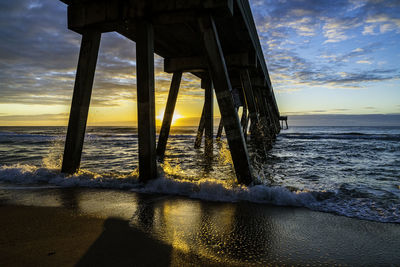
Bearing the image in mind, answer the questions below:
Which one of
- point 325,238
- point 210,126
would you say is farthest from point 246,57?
point 325,238

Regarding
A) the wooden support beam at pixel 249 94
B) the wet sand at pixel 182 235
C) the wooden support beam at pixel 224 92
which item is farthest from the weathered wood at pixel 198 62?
the wet sand at pixel 182 235

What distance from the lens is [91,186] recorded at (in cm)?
420

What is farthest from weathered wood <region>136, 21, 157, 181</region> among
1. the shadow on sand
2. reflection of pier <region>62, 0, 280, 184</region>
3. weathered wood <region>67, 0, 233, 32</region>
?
the shadow on sand

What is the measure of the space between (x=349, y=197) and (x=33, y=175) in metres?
5.79

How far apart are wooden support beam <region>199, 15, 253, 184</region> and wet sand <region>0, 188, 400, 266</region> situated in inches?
36.9

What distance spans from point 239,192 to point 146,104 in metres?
2.13

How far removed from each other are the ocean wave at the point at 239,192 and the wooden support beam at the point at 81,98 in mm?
436

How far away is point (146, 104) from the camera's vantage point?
4141 mm

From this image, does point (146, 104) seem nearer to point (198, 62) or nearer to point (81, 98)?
point (81, 98)

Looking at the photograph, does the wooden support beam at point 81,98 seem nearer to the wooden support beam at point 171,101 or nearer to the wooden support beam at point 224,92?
the wooden support beam at point 224,92

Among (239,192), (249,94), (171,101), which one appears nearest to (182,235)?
(239,192)

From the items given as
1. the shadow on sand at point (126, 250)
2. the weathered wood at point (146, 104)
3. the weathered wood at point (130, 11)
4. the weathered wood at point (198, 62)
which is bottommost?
the shadow on sand at point (126, 250)

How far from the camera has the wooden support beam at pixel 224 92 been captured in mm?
4035

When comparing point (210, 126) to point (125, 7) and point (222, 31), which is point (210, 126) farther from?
point (125, 7)
